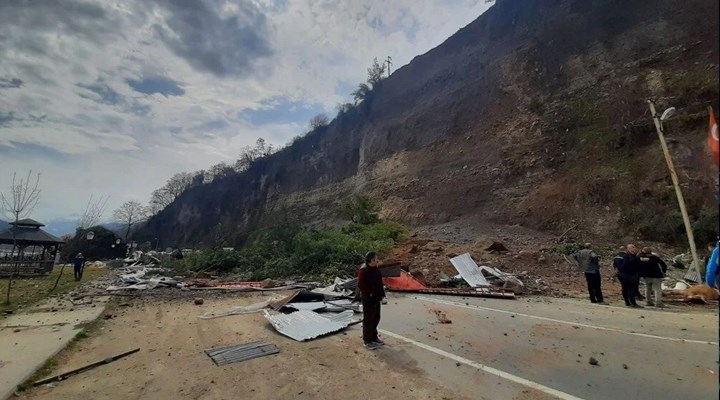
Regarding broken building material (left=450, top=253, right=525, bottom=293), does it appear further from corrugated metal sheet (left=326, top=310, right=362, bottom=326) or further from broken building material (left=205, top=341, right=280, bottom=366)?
broken building material (left=205, top=341, right=280, bottom=366)

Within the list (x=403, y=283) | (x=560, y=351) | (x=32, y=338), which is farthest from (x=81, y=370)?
(x=403, y=283)

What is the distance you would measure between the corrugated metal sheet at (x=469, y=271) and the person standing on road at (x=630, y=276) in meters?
3.76

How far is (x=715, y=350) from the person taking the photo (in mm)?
5258

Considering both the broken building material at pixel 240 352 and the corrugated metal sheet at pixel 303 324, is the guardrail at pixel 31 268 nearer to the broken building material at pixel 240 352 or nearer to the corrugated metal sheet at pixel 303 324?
the corrugated metal sheet at pixel 303 324

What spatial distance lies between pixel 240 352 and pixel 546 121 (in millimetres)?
23653

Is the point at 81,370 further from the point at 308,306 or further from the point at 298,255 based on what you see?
the point at 298,255

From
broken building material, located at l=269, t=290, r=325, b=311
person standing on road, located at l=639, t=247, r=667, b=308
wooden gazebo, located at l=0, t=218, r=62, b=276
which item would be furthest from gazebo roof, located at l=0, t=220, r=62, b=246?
person standing on road, located at l=639, t=247, r=667, b=308

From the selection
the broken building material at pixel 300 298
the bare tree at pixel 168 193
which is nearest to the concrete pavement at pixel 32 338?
the broken building material at pixel 300 298

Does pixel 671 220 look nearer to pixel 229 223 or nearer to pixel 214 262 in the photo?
pixel 214 262

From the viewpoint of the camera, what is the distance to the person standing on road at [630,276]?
30.0ft

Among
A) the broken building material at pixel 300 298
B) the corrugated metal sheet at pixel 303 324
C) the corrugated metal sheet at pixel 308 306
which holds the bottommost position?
the corrugated metal sheet at pixel 303 324

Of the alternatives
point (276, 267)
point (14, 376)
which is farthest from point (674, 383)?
point (276, 267)

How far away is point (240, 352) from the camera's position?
6.03 m

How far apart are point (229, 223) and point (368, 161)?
35224 millimetres
